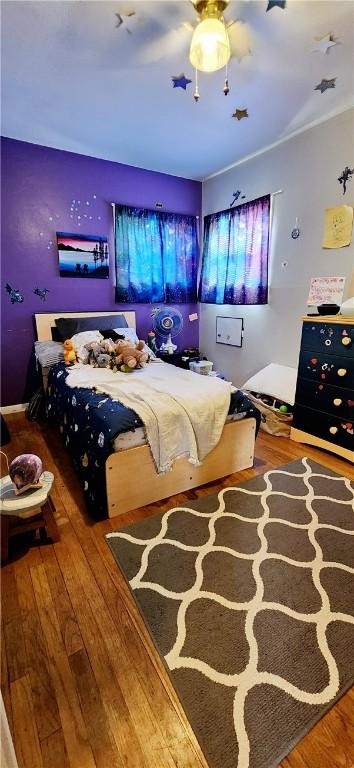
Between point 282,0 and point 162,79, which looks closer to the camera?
point 282,0

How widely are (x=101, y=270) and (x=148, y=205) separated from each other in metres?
0.91

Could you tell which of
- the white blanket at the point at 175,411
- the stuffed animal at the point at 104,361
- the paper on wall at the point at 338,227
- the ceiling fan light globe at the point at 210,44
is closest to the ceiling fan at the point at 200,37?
the ceiling fan light globe at the point at 210,44

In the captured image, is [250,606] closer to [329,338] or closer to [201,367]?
[329,338]

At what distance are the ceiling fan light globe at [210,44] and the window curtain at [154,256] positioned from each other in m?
2.03

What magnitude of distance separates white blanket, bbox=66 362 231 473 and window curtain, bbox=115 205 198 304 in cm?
181

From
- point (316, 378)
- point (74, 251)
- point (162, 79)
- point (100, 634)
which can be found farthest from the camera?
point (74, 251)

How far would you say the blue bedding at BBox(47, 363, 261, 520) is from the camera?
1654mm

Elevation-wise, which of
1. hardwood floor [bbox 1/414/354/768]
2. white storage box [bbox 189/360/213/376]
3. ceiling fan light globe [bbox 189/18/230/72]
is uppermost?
ceiling fan light globe [bbox 189/18/230/72]

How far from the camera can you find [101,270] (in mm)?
3479

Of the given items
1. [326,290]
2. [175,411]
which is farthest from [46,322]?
[326,290]

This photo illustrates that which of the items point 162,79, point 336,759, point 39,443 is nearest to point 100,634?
point 336,759

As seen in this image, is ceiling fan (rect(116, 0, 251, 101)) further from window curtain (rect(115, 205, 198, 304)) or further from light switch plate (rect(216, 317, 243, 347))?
light switch plate (rect(216, 317, 243, 347))

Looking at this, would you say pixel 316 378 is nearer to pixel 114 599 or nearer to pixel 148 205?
pixel 114 599

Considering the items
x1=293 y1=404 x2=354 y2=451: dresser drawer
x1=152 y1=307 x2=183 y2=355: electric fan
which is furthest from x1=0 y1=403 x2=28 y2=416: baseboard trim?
x1=293 y1=404 x2=354 y2=451: dresser drawer
